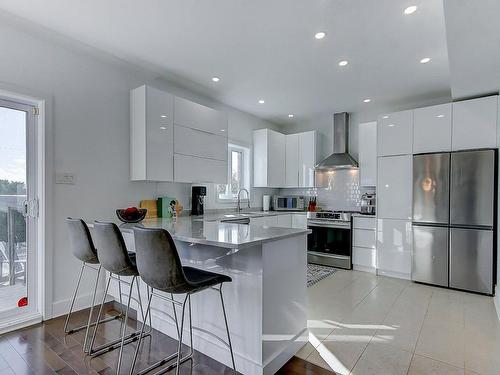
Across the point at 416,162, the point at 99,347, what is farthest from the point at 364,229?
the point at 99,347

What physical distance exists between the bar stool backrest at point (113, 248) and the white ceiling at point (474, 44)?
8.43 feet

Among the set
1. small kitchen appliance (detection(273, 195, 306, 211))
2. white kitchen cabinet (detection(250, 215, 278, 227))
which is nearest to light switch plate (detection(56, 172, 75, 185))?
white kitchen cabinet (detection(250, 215, 278, 227))

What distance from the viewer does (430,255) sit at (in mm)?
3701

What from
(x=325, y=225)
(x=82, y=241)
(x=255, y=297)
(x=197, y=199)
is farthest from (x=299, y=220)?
(x=82, y=241)

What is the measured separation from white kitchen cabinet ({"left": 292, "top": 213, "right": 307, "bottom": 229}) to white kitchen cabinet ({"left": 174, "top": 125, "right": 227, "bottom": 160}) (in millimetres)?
1723

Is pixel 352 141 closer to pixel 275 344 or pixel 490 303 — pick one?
pixel 490 303

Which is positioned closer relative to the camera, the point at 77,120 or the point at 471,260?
the point at 77,120

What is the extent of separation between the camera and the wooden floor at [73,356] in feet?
6.36

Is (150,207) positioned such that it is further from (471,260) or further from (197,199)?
(471,260)

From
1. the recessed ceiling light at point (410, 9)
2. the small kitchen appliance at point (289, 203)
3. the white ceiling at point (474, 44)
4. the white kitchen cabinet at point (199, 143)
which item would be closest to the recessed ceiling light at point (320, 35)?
the recessed ceiling light at point (410, 9)

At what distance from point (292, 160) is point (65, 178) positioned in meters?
3.87

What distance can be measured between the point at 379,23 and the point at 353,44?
1.16 feet

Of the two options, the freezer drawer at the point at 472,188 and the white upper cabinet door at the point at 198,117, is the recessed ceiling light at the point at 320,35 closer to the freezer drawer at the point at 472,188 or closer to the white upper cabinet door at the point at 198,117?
the white upper cabinet door at the point at 198,117

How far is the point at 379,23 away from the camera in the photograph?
2408 mm
